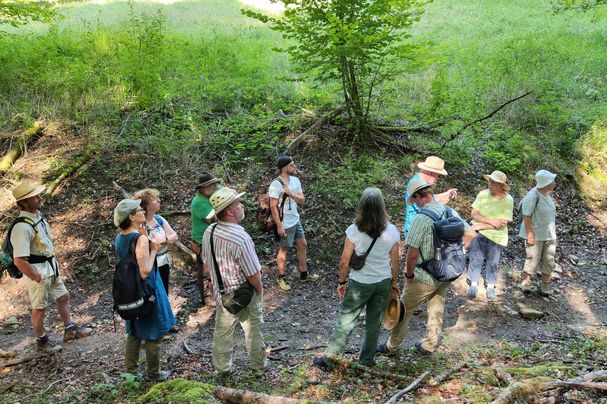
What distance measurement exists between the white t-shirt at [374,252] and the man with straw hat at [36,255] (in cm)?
383

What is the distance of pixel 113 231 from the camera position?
26.1 feet

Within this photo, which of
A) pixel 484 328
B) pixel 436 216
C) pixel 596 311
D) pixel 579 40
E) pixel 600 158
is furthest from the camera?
pixel 579 40

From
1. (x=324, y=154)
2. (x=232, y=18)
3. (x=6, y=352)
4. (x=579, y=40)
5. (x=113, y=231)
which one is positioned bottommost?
(x=6, y=352)

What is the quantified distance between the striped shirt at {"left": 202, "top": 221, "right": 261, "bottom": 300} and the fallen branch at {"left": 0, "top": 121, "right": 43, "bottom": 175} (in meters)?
6.72

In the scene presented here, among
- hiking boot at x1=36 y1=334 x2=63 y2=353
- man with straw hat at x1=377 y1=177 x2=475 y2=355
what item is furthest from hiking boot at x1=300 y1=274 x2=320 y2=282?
hiking boot at x1=36 y1=334 x2=63 y2=353

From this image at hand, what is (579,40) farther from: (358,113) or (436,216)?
(436,216)

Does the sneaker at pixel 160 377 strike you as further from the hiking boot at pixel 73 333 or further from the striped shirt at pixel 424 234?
the striped shirt at pixel 424 234

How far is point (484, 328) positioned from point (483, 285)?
1465mm

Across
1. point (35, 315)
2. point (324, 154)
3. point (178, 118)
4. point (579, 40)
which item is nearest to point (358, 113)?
point (324, 154)

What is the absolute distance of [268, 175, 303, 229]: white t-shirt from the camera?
6.61 metres

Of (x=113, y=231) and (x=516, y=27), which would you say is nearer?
(x=113, y=231)

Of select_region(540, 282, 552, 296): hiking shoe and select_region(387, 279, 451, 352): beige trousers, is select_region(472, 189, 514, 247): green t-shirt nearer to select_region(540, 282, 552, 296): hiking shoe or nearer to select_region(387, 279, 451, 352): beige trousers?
select_region(540, 282, 552, 296): hiking shoe

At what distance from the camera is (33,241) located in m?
5.34

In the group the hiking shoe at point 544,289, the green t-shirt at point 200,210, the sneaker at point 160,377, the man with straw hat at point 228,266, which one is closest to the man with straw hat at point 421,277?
the man with straw hat at point 228,266
